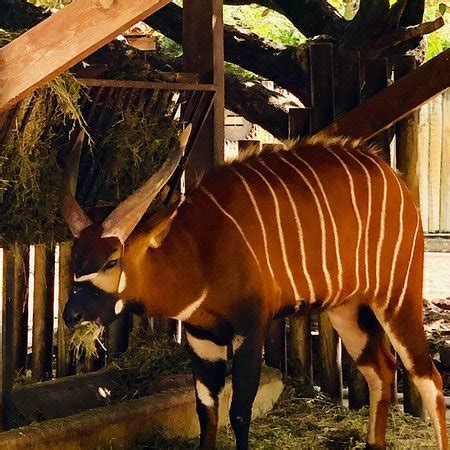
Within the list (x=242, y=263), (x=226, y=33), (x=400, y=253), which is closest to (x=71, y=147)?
(x=242, y=263)

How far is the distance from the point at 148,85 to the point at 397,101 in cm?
135

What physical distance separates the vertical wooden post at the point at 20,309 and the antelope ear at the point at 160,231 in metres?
0.90

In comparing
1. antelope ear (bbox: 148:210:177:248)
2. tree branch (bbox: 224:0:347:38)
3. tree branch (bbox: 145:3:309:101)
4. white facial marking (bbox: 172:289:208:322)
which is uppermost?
tree branch (bbox: 224:0:347:38)

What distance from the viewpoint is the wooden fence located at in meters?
5.57

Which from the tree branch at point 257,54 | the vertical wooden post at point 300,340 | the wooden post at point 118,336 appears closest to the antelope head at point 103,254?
the wooden post at point 118,336

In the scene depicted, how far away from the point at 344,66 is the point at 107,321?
224cm

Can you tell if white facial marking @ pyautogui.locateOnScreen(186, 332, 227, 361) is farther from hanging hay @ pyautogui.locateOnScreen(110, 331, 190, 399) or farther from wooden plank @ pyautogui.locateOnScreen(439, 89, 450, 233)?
wooden plank @ pyautogui.locateOnScreen(439, 89, 450, 233)

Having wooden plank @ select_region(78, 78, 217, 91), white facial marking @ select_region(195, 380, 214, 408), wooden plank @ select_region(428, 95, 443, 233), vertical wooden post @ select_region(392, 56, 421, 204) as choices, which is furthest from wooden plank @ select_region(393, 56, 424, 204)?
wooden plank @ select_region(428, 95, 443, 233)

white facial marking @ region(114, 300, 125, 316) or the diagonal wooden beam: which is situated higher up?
the diagonal wooden beam

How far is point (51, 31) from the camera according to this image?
3875 mm

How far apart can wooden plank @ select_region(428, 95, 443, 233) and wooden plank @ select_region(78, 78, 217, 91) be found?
6423 mm

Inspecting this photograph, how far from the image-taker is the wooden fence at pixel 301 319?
5.57 m

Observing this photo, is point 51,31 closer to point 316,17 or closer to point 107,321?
point 107,321

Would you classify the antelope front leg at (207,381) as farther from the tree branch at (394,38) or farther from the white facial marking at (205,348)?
the tree branch at (394,38)
